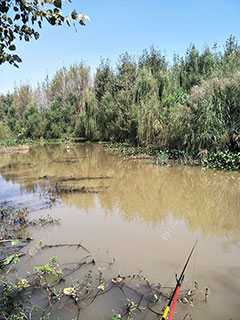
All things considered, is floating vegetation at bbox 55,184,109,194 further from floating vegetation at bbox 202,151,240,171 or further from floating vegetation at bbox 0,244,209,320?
floating vegetation at bbox 202,151,240,171

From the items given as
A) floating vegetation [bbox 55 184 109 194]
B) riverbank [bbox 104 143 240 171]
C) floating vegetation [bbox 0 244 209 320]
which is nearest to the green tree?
riverbank [bbox 104 143 240 171]

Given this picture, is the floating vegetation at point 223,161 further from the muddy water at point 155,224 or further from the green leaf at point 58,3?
the green leaf at point 58,3

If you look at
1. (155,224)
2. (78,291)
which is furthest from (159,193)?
(78,291)

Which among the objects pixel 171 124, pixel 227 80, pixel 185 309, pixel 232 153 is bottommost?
pixel 185 309

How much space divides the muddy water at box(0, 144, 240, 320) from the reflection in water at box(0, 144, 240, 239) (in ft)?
0.07

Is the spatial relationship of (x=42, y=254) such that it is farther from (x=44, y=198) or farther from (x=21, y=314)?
(x=44, y=198)

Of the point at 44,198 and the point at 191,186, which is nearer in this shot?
the point at 44,198

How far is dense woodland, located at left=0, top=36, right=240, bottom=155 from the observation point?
10586 mm

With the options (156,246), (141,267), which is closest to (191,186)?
(156,246)

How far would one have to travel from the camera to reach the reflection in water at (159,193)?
5469 millimetres

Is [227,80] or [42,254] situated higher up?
[227,80]

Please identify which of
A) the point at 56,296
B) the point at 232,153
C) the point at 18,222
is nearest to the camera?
the point at 56,296

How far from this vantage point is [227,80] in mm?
10523

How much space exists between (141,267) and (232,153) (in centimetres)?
766
